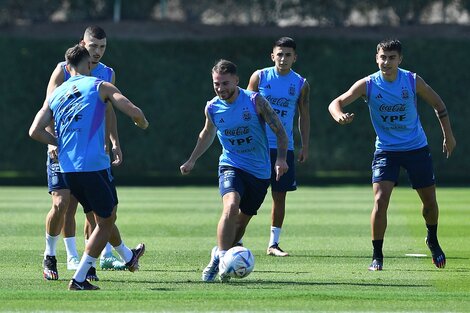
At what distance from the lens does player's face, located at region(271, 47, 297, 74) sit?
1435cm

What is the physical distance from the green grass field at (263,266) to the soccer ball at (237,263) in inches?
6.0

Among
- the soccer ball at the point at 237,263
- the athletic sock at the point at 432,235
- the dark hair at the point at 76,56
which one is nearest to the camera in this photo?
the dark hair at the point at 76,56

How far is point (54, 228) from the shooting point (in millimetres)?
11570

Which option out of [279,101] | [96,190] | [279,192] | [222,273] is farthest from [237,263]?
[279,101]

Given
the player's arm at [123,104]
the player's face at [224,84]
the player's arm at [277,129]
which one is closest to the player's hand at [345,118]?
the player's arm at [277,129]

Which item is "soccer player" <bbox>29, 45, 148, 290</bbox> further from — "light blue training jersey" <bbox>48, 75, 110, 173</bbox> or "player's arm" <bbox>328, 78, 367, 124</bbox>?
"player's arm" <bbox>328, 78, 367, 124</bbox>

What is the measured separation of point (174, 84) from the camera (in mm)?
31891

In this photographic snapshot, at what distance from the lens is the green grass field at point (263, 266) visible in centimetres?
970

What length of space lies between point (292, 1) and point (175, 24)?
3.35 m

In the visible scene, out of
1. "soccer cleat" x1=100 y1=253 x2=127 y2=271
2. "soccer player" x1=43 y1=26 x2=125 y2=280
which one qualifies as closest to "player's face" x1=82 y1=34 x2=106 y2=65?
"soccer player" x1=43 y1=26 x2=125 y2=280

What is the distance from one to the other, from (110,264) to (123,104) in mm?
2813

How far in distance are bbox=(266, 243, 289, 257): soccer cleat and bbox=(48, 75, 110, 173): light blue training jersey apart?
150 inches

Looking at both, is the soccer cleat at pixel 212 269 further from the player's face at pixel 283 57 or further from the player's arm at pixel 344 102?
the player's face at pixel 283 57

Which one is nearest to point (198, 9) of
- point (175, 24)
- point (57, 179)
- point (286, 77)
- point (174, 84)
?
point (175, 24)
